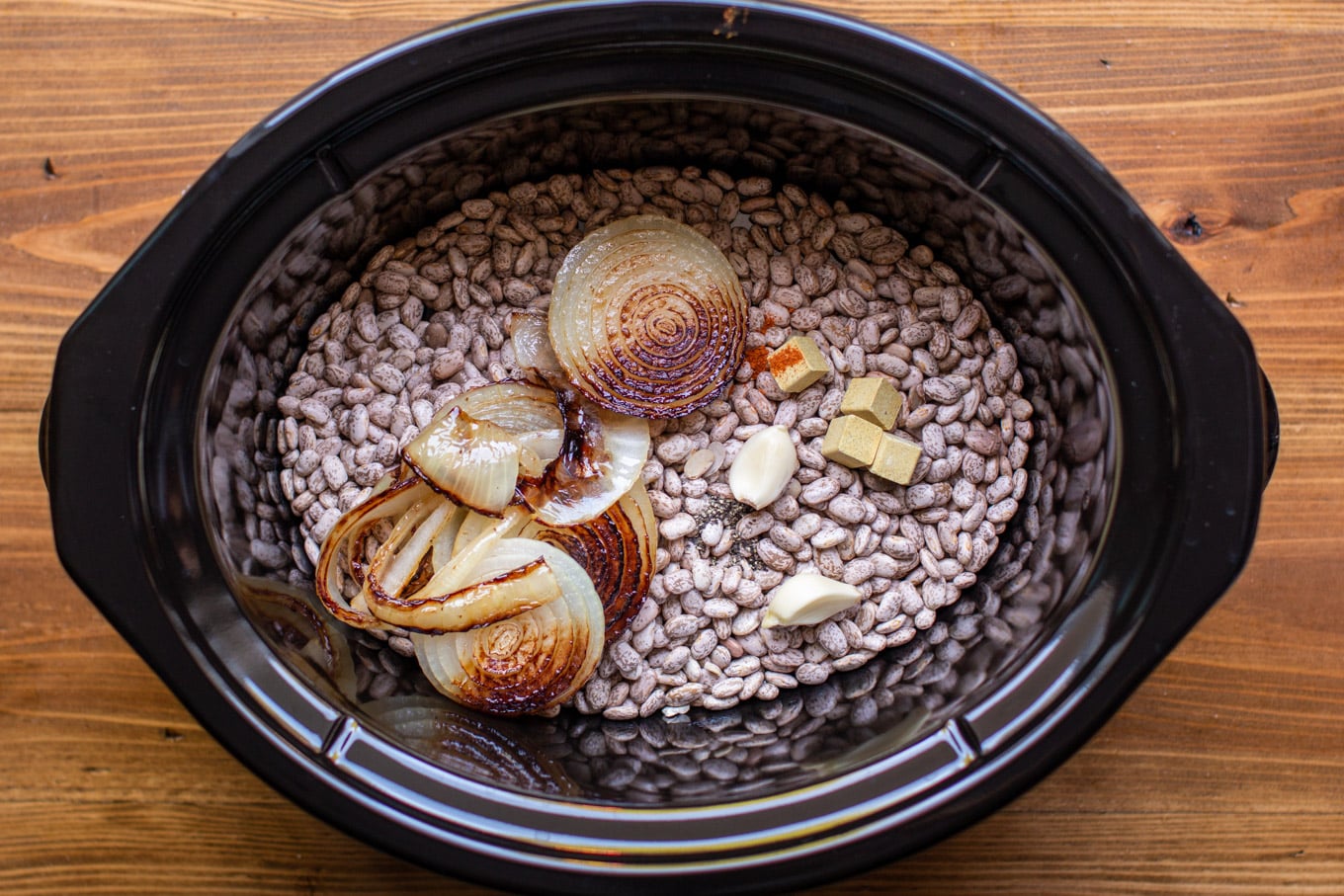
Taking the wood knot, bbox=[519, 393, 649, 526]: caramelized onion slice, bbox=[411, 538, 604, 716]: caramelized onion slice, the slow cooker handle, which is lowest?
bbox=[411, 538, 604, 716]: caramelized onion slice

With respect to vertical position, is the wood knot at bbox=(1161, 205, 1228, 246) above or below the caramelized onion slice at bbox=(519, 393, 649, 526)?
above

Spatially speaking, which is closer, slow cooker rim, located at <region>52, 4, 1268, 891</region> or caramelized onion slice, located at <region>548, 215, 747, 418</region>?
slow cooker rim, located at <region>52, 4, 1268, 891</region>

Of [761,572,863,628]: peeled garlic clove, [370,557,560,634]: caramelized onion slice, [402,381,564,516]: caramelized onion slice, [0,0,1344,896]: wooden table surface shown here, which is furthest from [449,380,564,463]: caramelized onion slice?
[0,0,1344,896]: wooden table surface

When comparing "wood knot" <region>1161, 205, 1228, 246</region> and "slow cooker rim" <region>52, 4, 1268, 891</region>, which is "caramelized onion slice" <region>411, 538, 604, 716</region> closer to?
"slow cooker rim" <region>52, 4, 1268, 891</region>

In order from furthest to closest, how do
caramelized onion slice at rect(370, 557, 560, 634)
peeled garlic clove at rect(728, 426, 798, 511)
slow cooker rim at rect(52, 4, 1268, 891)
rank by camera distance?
peeled garlic clove at rect(728, 426, 798, 511)
caramelized onion slice at rect(370, 557, 560, 634)
slow cooker rim at rect(52, 4, 1268, 891)

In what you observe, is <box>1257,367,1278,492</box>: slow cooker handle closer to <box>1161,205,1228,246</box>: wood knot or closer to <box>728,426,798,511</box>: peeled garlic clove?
<box>1161,205,1228,246</box>: wood knot

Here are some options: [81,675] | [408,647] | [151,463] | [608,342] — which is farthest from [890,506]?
[81,675]

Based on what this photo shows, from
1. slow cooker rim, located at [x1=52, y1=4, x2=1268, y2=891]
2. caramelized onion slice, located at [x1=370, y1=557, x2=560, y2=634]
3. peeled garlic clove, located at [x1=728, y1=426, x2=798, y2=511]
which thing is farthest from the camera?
peeled garlic clove, located at [x1=728, y1=426, x2=798, y2=511]
